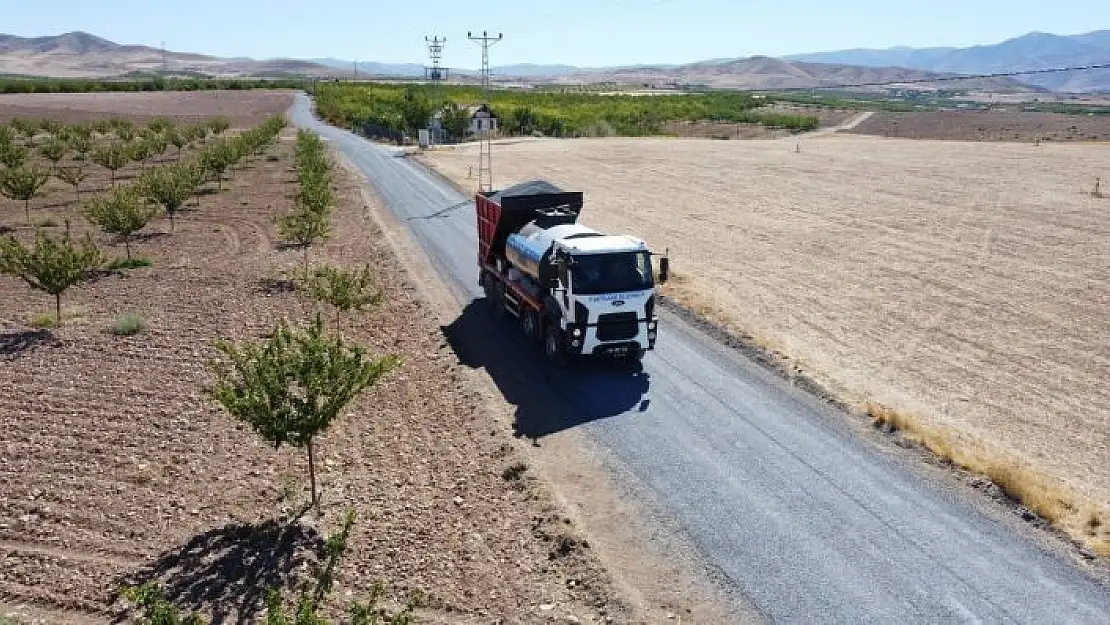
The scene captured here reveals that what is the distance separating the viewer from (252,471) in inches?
576

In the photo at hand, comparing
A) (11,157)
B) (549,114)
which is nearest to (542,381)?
(11,157)

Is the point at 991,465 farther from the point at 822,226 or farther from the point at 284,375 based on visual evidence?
the point at 822,226

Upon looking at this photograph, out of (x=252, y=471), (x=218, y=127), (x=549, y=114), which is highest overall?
(x=549, y=114)

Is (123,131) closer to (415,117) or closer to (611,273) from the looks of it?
(415,117)

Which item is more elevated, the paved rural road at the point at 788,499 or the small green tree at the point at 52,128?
the small green tree at the point at 52,128

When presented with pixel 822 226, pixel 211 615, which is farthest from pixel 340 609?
pixel 822 226

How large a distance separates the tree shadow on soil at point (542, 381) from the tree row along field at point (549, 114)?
5599 cm

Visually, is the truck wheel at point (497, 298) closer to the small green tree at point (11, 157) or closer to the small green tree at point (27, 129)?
the small green tree at point (11, 157)

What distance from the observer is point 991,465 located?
15367 millimetres

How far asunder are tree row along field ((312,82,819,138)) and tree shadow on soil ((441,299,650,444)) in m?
56.0

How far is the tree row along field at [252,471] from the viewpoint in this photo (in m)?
11.4

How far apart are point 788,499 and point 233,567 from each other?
9.15 m

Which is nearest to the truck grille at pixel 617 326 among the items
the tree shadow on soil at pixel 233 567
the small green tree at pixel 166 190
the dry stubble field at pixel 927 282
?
the dry stubble field at pixel 927 282

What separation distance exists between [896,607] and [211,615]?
9.43 meters
